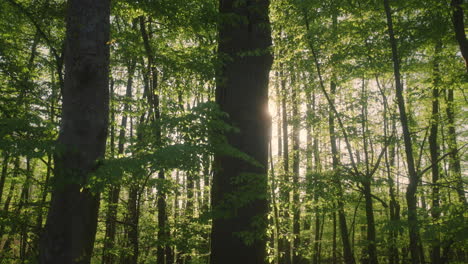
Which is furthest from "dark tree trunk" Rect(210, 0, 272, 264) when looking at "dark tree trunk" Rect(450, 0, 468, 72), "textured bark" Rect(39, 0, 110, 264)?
"dark tree trunk" Rect(450, 0, 468, 72)

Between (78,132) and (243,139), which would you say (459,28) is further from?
(78,132)

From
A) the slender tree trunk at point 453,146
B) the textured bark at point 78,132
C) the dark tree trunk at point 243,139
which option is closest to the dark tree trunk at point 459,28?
the dark tree trunk at point 243,139

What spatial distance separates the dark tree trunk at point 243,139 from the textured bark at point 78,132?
1.27 metres

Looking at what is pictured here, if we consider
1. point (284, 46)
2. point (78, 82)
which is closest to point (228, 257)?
point (78, 82)

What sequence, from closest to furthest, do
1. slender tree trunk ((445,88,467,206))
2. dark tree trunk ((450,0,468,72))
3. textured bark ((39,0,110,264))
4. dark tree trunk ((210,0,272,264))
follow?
textured bark ((39,0,110,264)) < dark tree trunk ((210,0,272,264)) < dark tree trunk ((450,0,468,72)) < slender tree trunk ((445,88,467,206))

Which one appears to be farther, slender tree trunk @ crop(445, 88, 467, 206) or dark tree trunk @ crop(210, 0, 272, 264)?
slender tree trunk @ crop(445, 88, 467, 206)

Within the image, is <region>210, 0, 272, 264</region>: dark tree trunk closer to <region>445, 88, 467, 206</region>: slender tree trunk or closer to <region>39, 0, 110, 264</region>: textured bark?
<region>39, 0, 110, 264</region>: textured bark

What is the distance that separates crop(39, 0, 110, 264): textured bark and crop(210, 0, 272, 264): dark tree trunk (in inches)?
49.8

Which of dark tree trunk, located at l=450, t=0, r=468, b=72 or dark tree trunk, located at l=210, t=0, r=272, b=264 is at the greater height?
dark tree trunk, located at l=450, t=0, r=468, b=72

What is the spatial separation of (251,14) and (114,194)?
340 inches

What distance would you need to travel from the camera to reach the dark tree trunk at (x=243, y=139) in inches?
121

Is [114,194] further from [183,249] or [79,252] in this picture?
[79,252]

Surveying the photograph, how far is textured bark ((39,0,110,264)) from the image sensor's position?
2342 millimetres

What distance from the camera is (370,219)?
8.69 metres
